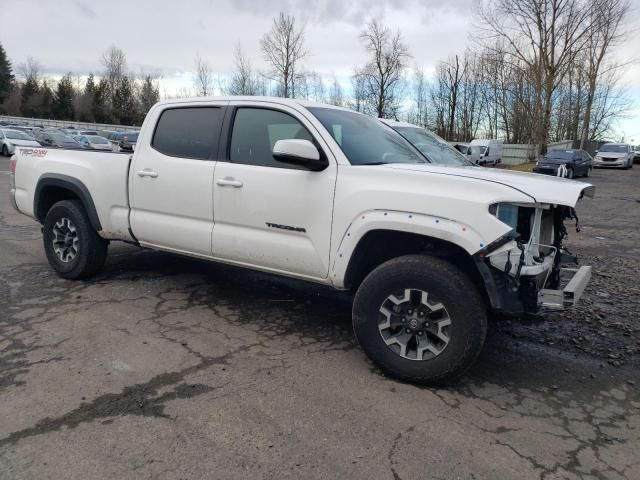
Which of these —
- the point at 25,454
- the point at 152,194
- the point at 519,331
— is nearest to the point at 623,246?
the point at 519,331

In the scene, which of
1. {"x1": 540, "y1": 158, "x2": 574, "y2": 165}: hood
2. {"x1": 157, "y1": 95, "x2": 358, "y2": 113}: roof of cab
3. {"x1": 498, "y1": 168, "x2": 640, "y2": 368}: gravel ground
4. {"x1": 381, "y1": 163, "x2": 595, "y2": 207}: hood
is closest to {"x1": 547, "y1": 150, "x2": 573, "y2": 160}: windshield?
{"x1": 540, "y1": 158, "x2": 574, "y2": 165}: hood

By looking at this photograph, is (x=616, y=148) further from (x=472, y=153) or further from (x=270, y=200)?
(x=270, y=200)

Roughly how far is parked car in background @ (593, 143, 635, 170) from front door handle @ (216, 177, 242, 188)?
36.6m

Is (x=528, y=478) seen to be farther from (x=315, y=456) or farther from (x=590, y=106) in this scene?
(x=590, y=106)

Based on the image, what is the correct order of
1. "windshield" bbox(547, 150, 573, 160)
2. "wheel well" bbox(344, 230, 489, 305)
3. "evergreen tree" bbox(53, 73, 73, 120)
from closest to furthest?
"wheel well" bbox(344, 230, 489, 305), "windshield" bbox(547, 150, 573, 160), "evergreen tree" bbox(53, 73, 73, 120)

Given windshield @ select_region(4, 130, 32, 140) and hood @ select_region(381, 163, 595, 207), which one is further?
windshield @ select_region(4, 130, 32, 140)

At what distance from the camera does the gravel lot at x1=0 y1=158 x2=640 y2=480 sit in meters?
2.64

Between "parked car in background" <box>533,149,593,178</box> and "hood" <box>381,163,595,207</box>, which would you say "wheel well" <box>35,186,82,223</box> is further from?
"parked car in background" <box>533,149,593,178</box>

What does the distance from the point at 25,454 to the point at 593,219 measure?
501 inches

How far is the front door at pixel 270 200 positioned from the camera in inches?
150

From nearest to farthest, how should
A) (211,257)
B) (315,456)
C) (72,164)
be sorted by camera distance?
(315,456) < (211,257) < (72,164)

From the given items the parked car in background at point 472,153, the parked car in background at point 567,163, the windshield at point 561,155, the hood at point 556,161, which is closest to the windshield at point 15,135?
the parked car in background at point 472,153

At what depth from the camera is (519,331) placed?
461 centimetres

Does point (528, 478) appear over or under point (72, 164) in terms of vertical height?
under
